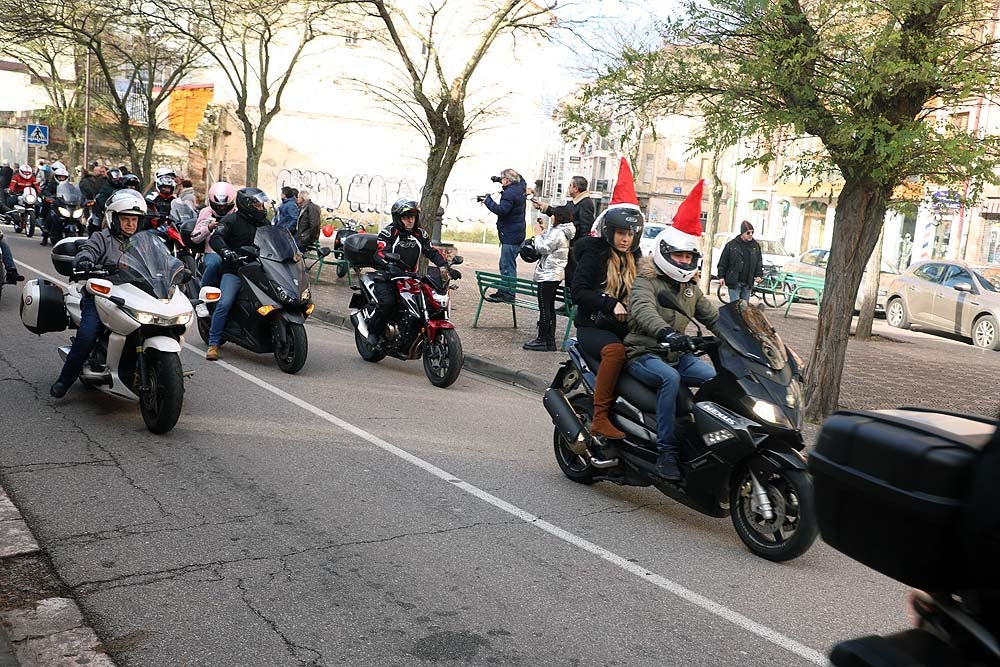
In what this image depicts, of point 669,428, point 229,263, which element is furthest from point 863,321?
point 669,428

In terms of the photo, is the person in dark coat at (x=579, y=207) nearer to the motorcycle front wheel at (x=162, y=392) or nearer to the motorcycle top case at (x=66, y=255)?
the motorcycle top case at (x=66, y=255)

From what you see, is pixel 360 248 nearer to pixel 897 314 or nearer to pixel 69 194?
pixel 69 194

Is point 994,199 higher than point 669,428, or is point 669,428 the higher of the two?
point 994,199

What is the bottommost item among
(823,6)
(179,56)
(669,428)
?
(669,428)

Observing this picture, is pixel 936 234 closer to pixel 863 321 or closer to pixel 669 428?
pixel 863 321

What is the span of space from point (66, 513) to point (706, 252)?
23108 mm

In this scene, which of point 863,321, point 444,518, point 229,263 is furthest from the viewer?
point 863,321

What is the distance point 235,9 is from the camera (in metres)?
23.9

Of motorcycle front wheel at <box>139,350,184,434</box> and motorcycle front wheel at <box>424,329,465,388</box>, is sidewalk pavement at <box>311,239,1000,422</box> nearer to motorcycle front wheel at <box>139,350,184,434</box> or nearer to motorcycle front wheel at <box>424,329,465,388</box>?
motorcycle front wheel at <box>424,329,465,388</box>

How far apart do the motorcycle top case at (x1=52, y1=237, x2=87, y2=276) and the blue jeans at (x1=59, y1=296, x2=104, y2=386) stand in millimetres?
415

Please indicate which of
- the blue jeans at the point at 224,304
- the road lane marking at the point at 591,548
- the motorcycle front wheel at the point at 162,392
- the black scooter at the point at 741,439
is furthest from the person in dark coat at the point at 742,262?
the motorcycle front wheel at the point at 162,392

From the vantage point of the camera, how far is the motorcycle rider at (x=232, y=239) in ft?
33.4

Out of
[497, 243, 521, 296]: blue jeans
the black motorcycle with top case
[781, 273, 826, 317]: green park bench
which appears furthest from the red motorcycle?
[781, 273, 826, 317]: green park bench

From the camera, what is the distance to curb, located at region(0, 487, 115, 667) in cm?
366
